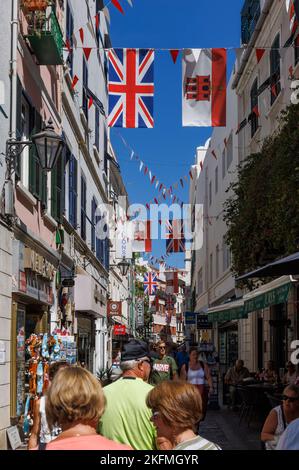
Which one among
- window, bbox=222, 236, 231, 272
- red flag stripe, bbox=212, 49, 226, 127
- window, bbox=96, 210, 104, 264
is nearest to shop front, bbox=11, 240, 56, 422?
red flag stripe, bbox=212, 49, 226, 127

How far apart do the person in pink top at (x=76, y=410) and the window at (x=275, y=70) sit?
18537mm

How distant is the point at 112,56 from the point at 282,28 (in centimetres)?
664

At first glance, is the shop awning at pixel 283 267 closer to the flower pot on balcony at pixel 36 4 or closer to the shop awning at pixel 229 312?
the shop awning at pixel 229 312

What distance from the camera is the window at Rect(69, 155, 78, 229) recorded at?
2022 centimetres

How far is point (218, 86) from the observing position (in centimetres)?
1656

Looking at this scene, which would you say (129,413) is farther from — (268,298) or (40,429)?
(268,298)

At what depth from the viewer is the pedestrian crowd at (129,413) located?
350 cm

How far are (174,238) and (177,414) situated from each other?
118ft

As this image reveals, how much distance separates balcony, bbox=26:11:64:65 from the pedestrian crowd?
323 inches

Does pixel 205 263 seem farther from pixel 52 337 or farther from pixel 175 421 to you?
pixel 175 421

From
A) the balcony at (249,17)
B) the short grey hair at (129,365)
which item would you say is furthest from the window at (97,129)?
the short grey hair at (129,365)

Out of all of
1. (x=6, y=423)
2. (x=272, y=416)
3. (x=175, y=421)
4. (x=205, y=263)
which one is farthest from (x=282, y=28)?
(x=205, y=263)

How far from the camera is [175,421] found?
3.86 meters

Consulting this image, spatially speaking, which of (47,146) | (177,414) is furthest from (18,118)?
(177,414)
